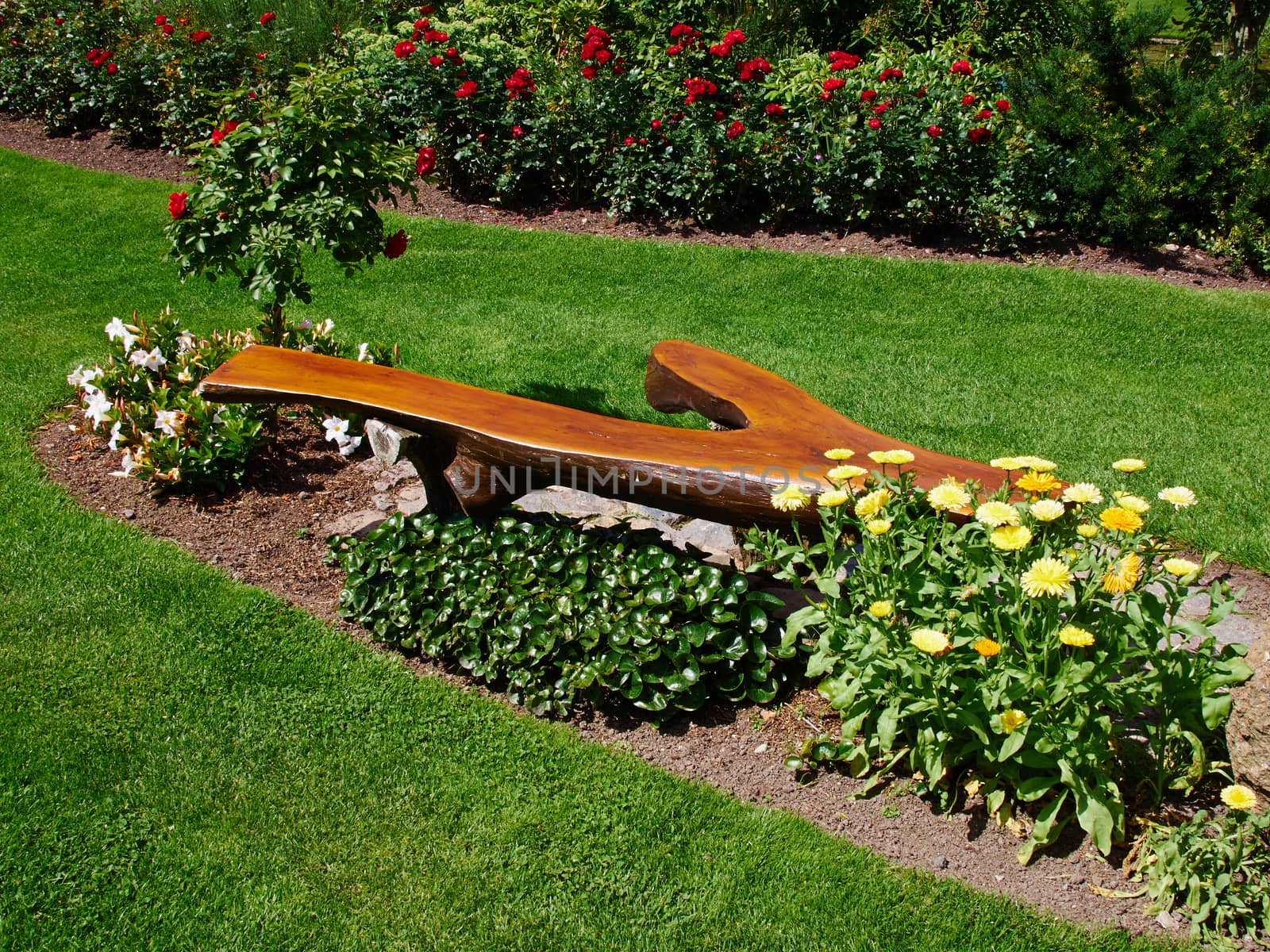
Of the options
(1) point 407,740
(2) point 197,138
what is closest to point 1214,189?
(1) point 407,740

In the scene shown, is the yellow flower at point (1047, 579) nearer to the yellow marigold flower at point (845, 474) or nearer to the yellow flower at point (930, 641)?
the yellow flower at point (930, 641)

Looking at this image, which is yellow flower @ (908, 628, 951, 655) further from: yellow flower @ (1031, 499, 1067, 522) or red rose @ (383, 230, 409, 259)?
red rose @ (383, 230, 409, 259)

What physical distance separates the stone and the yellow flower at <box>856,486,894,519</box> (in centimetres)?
93

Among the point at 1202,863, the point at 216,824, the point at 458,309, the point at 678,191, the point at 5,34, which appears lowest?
the point at 216,824

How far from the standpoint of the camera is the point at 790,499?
9.64ft

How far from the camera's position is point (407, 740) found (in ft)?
10.5

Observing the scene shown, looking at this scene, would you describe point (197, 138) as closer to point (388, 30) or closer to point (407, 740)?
point (388, 30)

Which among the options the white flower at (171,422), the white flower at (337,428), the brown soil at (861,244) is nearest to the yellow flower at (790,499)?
the white flower at (337,428)

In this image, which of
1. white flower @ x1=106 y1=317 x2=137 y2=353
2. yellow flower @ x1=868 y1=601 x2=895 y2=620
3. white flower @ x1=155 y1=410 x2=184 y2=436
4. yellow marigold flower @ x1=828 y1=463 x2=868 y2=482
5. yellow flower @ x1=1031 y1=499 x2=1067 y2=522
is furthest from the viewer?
white flower @ x1=106 y1=317 x2=137 y2=353

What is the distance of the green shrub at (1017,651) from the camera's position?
2486 millimetres

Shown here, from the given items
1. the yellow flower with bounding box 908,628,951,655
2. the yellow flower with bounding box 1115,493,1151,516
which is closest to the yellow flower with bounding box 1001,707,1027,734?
the yellow flower with bounding box 908,628,951,655

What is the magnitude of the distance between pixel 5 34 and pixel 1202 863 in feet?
41.1

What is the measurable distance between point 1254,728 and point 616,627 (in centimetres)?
174

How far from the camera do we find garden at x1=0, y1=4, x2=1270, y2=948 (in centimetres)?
259
